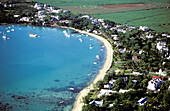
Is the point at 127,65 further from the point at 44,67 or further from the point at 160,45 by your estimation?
the point at 44,67

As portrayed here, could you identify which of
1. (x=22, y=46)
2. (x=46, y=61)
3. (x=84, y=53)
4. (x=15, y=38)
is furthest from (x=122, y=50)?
(x=15, y=38)

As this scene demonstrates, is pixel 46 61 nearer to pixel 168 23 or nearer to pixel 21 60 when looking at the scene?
pixel 21 60

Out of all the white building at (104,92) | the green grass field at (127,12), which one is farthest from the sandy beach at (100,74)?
the green grass field at (127,12)

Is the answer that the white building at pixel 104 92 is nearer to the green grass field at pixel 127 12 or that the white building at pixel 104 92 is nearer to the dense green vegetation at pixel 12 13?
the green grass field at pixel 127 12

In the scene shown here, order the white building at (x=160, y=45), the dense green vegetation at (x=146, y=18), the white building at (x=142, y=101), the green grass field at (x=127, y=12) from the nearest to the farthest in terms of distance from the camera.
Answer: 1. the white building at (x=142, y=101)
2. the white building at (x=160, y=45)
3. the dense green vegetation at (x=146, y=18)
4. the green grass field at (x=127, y=12)

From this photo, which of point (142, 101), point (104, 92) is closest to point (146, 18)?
point (104, 92)
